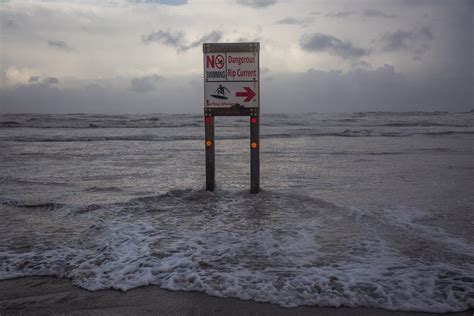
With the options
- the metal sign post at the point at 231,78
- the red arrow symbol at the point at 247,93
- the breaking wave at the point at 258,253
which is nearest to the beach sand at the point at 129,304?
the breaking wave at the point at 258,253

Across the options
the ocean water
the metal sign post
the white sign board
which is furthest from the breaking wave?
the white sign board

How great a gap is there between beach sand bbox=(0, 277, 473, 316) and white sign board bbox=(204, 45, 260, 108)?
4.85 meters

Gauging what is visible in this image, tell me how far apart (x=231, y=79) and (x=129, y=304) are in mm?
5366

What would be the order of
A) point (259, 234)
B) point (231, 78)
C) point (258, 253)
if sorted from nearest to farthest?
point (258, 253)
point (259, 234)
point (231, 78)

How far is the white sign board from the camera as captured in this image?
7941mm

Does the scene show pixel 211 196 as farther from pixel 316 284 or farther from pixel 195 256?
pixel 316 284

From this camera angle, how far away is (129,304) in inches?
144

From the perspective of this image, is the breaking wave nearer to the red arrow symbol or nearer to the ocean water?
the ocean water

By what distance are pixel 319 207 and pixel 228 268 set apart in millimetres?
3224

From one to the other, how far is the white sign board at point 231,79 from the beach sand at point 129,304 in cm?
485

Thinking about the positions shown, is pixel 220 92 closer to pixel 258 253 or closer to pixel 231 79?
pixel 231 79

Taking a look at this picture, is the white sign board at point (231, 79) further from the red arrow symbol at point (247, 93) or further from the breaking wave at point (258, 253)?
the breaking wave at point (258, 253)

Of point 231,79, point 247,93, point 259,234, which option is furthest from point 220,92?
point 259,234

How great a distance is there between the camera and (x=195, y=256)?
4719mm
